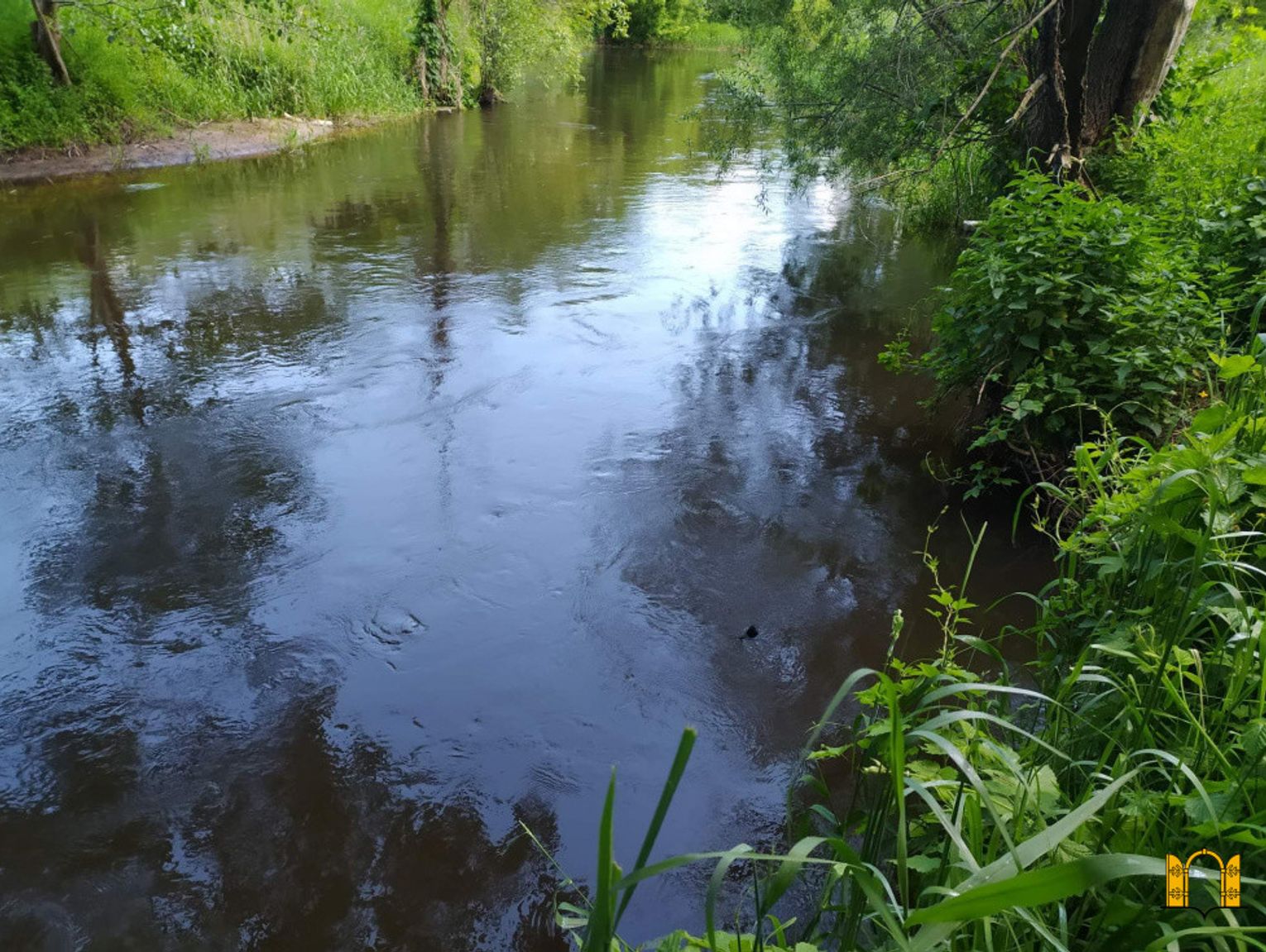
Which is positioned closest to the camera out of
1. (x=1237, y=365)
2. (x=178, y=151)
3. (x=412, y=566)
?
(x=1237, y=365)

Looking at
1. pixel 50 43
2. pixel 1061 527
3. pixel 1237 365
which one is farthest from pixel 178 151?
pixel 1237 365

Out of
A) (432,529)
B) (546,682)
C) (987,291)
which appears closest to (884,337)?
(987,291)

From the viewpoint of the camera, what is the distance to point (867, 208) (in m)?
12.1

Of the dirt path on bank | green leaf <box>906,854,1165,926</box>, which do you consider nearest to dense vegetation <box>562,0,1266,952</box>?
green leaf <box>906,854,1165,926</box>

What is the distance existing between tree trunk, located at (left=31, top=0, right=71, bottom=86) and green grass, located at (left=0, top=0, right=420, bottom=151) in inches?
5.3

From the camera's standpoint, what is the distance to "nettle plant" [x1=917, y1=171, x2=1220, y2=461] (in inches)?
169

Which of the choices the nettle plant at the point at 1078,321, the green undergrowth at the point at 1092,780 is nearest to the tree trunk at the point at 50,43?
the nettle plant at the point at 1078,321

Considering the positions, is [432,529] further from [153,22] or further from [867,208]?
[153,22]

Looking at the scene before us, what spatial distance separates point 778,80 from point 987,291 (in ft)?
16.8

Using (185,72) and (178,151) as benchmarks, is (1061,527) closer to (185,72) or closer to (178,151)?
(178,151)

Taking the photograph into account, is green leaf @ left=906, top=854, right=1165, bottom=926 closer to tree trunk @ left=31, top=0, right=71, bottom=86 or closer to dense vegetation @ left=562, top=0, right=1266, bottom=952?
dense vegetation @ left=562, top=0, right=1266, bottom=952

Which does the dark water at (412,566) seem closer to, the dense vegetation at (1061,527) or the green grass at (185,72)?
the dense vegetation at (1061,527)

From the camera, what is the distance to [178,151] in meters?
13.3

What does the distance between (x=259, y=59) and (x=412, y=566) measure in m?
14.5
